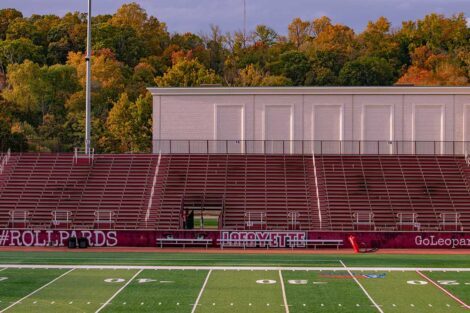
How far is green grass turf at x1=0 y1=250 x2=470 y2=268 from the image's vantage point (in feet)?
104

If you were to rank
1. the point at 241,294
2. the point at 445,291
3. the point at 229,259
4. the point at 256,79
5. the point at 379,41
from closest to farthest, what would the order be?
the point at 241,294
the point at 445,291
the point at 229,259
the point at 256,79
the point at 379,41

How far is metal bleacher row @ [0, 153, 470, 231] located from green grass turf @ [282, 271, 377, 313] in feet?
42.5

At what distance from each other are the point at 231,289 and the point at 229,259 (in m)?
8.03

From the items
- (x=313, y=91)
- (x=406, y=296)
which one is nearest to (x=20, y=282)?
(x=406, y=296)

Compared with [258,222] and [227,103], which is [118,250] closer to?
[258,222]

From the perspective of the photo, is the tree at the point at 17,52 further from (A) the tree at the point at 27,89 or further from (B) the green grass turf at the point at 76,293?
(B) the green grass turf at the point at 76,293

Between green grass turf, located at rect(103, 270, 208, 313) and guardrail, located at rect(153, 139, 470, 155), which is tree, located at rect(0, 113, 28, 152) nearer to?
guardrail, located at rect(153, 139, 470, 155)

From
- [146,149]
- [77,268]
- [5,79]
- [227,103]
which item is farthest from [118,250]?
[5,79]

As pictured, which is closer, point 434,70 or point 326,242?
point 326,242

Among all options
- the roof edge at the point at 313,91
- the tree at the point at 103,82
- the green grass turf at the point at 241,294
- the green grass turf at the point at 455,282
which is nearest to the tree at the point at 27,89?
the tree at the point at 103,82

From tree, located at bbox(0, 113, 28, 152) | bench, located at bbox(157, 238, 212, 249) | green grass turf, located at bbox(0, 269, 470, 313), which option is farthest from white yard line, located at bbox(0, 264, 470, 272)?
tree, located at bbox(0, 113, 28, 152)

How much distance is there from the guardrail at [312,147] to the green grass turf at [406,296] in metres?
20.8

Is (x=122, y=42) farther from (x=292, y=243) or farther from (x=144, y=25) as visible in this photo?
(x=292, y=243)

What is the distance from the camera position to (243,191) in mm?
43969
